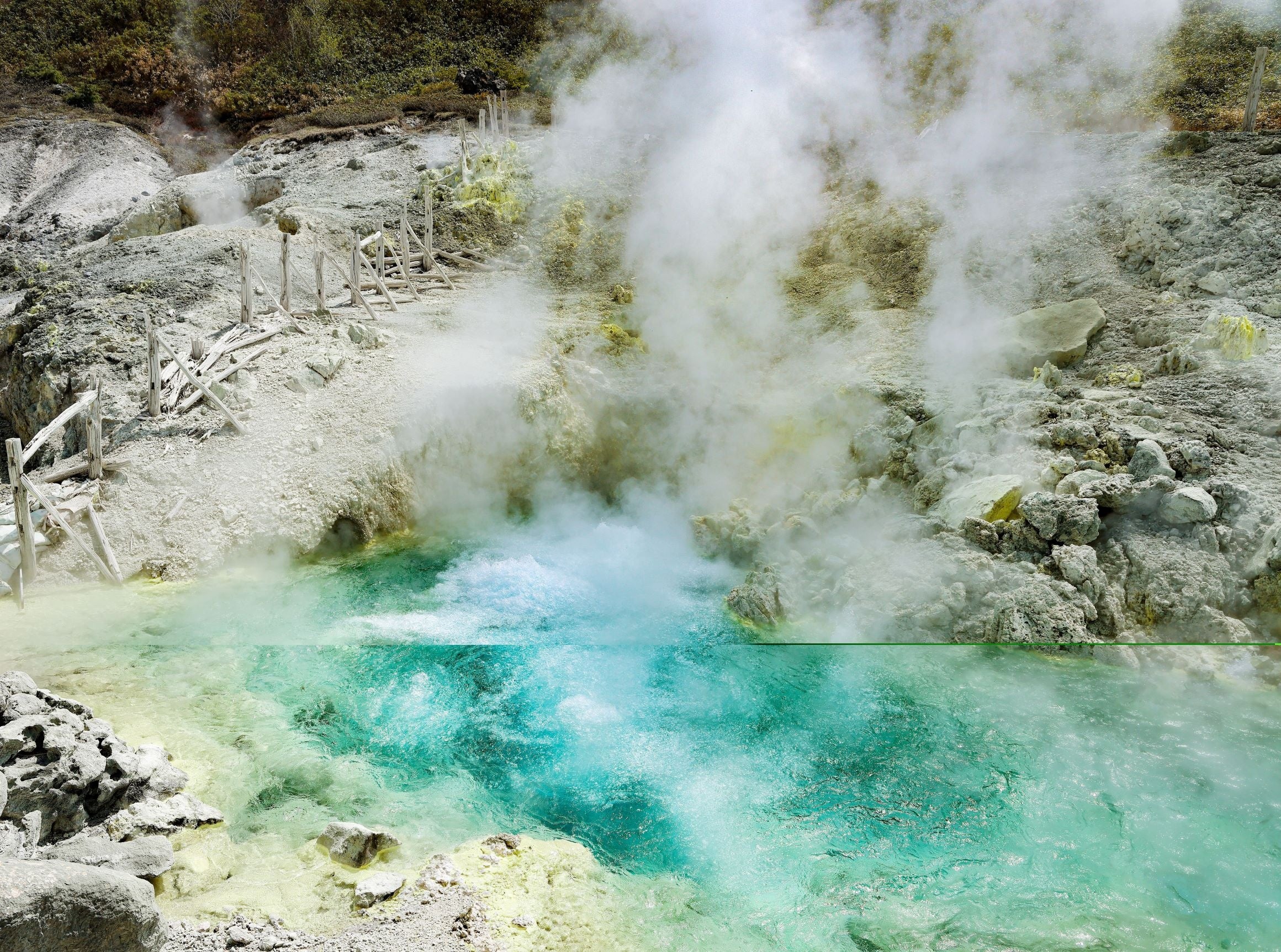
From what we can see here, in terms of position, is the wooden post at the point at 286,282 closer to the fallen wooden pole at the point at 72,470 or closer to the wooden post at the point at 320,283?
the wooden post at the point at 320,283

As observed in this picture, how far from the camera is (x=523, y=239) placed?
12.2 meters

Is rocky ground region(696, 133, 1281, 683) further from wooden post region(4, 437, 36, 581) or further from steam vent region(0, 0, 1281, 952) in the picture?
wooden post region(4, 437, 36, 581)

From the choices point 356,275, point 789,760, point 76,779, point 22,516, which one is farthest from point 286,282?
point 789,760

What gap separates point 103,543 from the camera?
5.93 metres

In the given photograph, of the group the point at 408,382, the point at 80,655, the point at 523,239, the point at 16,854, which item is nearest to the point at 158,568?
the point at 80,655

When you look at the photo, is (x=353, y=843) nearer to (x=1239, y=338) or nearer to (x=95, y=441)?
(x=95, y=441)

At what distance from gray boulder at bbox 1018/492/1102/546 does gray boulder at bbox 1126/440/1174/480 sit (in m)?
0.44

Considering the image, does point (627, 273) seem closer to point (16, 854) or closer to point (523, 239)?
point (523, 239)

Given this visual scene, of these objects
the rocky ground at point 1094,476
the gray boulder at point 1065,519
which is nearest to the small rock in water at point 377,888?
the rocky ground at point 1094,476

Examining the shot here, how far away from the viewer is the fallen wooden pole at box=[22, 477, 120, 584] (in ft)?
18.8

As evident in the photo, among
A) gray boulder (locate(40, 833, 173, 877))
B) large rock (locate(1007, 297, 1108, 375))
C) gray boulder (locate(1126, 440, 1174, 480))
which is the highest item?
large rock (locate(1007, 297, 1108, 375))

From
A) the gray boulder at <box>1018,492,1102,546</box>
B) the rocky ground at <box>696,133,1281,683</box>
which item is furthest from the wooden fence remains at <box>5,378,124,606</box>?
the gray boulder at <box>1018,492,1102,546</box>

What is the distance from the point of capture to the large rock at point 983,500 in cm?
584

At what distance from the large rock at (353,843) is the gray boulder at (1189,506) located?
205 inches
